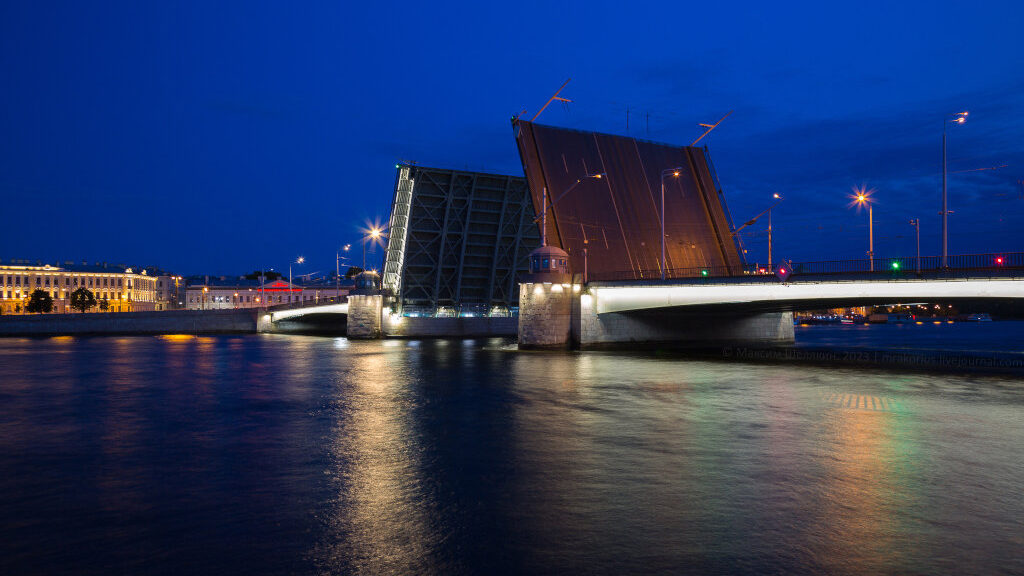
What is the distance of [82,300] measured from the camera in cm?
11812

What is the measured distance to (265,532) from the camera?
7.37m

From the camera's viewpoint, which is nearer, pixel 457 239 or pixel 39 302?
pixel 457 239

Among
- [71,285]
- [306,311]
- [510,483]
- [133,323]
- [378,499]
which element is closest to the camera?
[378,499]

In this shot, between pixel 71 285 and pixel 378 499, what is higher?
pixel 71 285

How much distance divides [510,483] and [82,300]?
130893 mm

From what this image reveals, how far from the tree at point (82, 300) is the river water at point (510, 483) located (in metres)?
114

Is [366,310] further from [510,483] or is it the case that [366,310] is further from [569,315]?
[510,483]

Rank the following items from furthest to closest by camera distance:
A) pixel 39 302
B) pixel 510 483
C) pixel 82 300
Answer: pixel 82 300, pixel 39 302, pixel 510 483

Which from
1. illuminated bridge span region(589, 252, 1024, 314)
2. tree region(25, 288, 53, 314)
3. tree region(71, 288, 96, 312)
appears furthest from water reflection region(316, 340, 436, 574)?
tree region(71, 288, 96, 312)

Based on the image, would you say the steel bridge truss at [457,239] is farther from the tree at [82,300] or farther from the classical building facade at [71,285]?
the tree at [82,300]

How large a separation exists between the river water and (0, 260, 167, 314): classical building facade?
120394 mm

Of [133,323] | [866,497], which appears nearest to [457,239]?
[133,323]

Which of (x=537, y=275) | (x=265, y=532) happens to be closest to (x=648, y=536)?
(x=265, y=532)

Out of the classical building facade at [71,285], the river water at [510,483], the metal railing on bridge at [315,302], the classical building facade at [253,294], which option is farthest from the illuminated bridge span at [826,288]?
the classical building facade at [71,285]
